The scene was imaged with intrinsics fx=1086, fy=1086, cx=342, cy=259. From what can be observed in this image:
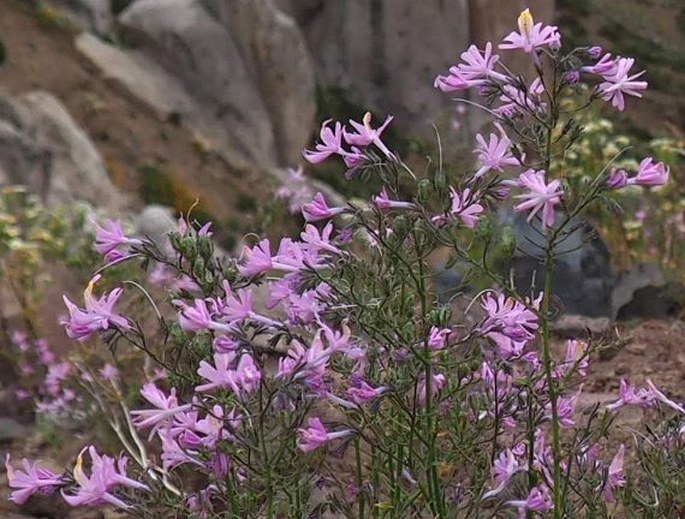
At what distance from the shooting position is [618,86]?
2.02m

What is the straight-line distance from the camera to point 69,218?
23.0 ft

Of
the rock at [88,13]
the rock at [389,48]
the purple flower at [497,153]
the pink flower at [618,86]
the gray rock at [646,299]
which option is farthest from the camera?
the rock at [389,48]

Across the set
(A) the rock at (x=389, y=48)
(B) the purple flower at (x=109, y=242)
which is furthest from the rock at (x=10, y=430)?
(A) the rock at (x=389, y=48)

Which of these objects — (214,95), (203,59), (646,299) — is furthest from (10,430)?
(203,59)

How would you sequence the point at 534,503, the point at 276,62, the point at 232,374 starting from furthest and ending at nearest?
the point at 276,62 < the point at 534,503 < the point at 232,374

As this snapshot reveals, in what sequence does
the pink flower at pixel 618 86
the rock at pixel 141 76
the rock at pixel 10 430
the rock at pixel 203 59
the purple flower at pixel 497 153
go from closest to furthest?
the pink flower at pixel 618 86
the purple flower at pixel 497 153
the rock at pixel 10 430
the rock at pixel 141 76
the rock at pixel 203 59

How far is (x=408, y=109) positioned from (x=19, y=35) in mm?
10142

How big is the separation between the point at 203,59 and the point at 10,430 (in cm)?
1643

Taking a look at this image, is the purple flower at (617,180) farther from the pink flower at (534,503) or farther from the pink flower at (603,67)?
the pink flower at (534,503)

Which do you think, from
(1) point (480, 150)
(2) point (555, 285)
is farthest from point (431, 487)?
(2) point (555, 285)

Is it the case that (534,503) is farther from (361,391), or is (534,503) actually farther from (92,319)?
(92,319)

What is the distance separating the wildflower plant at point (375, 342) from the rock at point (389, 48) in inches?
968

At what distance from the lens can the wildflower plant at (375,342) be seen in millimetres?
1891

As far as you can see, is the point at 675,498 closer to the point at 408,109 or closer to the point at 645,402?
the point at 645,402
